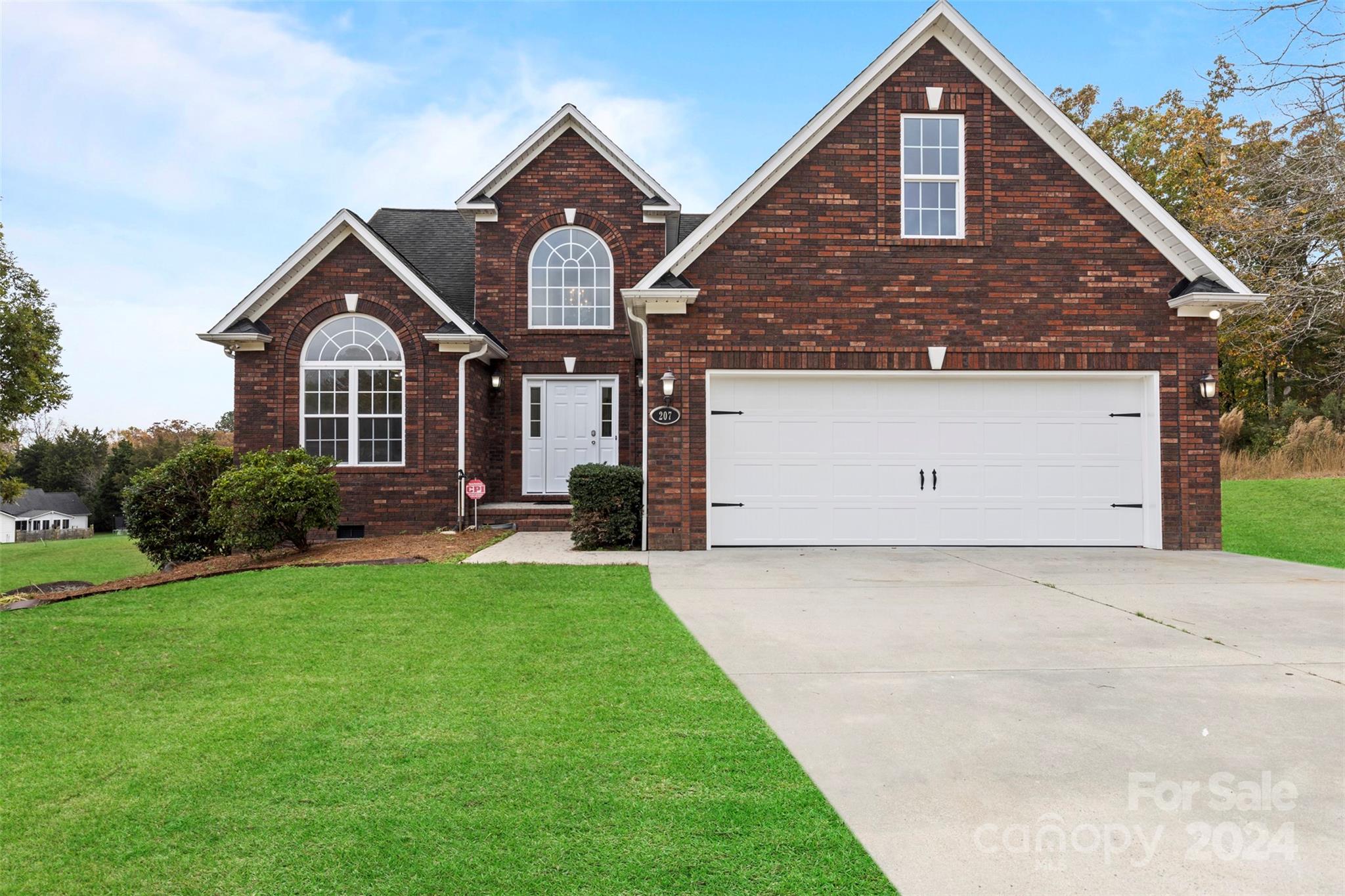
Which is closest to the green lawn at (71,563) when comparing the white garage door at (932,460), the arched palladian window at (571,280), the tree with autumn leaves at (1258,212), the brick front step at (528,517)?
the brick front step at (528,517)

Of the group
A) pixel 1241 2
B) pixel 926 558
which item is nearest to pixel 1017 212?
pixel 1241 2

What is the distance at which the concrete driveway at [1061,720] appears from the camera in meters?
2.70

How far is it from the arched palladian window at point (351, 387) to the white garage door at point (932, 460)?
608 cm

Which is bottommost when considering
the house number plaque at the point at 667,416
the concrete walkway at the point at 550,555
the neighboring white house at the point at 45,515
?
the neighboring white house at the point at 45,515

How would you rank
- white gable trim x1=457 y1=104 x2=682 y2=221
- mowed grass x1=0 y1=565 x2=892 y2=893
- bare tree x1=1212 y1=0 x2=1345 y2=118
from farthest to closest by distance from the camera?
white gable trim x1=457 y1=104 x2=682 y2=221
bare tree x1=1212 y1=0 x2=1345 y2=118
mowed grass x1=0 y1=565 x2=892 y2=893

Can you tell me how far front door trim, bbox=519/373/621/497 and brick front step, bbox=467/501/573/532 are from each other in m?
1.29

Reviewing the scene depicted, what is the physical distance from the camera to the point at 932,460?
11.1 m

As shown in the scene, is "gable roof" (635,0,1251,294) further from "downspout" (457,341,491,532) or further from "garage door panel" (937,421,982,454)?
"downspout" (457,341,491,532)

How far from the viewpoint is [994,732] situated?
12.6ft

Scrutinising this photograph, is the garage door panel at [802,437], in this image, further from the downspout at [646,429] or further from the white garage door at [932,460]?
the downspout at [646,429]

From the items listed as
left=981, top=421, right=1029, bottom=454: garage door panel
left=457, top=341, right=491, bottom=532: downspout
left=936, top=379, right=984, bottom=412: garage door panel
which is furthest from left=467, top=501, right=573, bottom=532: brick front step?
left=981, top=421, right=1029, bottom=454: garage door panel

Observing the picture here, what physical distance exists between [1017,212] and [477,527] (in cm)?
966

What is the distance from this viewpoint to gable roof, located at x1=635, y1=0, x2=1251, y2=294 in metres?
10.5

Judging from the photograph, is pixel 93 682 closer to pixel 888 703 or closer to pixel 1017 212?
pixel 888 703
